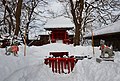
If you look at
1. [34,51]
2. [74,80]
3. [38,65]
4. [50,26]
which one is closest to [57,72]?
[38,65]

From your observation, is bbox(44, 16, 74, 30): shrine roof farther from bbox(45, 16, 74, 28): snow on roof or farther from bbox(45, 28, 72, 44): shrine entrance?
bbox(45, 28, 72, 44): shrine entrance

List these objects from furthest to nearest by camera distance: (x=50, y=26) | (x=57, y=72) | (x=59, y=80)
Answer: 1. (x=50, y=26)
2. (x=57, y=72)
3. (x=59, y=80)

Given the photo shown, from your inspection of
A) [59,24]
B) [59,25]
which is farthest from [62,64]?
[59,24]

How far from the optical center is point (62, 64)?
11.9 meters

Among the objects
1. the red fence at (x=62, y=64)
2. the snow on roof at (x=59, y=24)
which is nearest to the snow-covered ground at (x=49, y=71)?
the red fence at (x=62, y=64)

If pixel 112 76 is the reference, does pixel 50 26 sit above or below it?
above

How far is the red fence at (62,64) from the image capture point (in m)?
11.8

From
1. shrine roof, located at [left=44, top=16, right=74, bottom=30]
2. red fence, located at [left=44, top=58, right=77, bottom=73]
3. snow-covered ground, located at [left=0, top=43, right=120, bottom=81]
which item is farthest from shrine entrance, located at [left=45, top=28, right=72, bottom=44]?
red fence, located at [left=44, top=58, right=77, bottom=73]

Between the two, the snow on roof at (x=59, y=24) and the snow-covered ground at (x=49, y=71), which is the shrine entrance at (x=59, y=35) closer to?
the snow on roof at (x=59, y=24)

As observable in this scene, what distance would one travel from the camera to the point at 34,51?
62.8 ft

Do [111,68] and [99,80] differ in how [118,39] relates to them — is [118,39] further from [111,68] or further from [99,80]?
[99,80]

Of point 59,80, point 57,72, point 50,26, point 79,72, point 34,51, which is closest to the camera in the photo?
point 59,80

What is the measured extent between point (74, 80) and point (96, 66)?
164cm

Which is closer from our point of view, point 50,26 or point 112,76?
point 112,76
